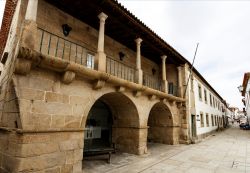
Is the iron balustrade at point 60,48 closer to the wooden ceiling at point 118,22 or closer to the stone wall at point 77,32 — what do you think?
the stone wall at point 77,32

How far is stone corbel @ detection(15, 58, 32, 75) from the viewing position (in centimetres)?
348

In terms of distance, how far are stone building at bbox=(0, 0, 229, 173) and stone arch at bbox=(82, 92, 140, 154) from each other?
0.14 feet

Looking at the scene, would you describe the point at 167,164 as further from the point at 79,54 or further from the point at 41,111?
the point at 79,54

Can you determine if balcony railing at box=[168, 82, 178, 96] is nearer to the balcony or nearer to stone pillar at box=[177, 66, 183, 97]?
the balcony

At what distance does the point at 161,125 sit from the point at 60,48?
763 centimetres

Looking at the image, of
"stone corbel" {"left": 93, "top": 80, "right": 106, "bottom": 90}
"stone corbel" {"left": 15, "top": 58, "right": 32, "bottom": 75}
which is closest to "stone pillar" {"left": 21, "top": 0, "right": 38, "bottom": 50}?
"stone corbel" {"left": 15, "top": 58, "right": 32, "bottom": 75}

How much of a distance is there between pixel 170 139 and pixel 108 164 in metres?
5.48

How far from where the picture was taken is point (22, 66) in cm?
352

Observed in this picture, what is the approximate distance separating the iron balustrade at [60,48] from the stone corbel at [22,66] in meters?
1.37

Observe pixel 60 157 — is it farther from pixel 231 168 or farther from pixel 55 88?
pixel 231 168

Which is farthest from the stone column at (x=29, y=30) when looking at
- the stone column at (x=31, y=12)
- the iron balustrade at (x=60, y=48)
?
the iron balustrade at (x=60, y=48)

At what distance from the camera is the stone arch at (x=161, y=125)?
10.1 metres

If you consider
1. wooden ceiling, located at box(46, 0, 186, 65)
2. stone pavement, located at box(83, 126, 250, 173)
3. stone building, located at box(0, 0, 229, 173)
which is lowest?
stone pavement, located at box(83, 126, 250, 173)

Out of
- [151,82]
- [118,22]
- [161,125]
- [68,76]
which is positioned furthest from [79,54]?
[161,125]
